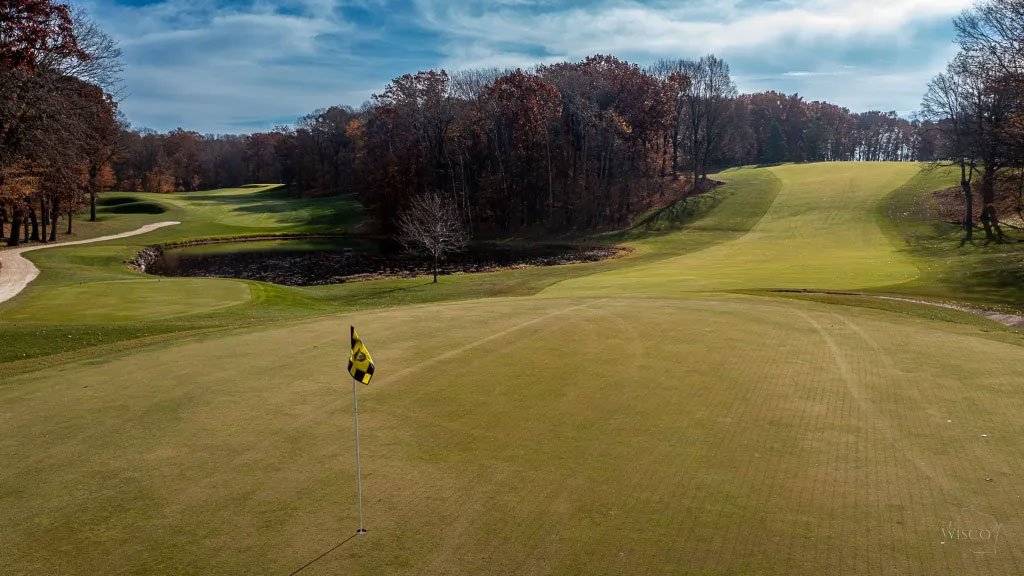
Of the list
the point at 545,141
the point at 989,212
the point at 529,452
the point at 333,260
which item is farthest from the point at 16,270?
the point at 989,212

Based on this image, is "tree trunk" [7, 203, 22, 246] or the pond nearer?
the pond

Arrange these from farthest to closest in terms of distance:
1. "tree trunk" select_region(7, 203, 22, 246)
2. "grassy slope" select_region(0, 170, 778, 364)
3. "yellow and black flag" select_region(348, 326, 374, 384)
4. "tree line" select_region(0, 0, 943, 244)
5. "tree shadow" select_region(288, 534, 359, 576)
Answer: "tree line" select_region(0, 0, 943, 244)
"tree trunk" select_region(7, 203, 22, 246)
"grassy slope" select_region(0, 170, 778, 364)
"yellow and black flag" select_region(348, 326, 374, 384)
"tree shadow" select_region(288, 534, 359, 576)

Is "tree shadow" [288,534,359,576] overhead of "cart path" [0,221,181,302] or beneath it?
beneath

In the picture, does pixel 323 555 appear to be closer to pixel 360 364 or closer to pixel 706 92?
pixel 360 364

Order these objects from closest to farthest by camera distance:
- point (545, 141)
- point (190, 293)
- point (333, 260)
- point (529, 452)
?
1. point (529, 452)
2. point (190, 293)
3. point (333, 260)
4. point (545, 141)

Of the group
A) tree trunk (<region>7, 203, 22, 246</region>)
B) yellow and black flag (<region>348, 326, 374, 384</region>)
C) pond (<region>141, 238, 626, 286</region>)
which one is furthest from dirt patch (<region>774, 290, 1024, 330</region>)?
tree trunk (<region>7, 203, 22, 246</region>)

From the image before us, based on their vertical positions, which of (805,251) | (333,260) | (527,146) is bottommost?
(333,260)

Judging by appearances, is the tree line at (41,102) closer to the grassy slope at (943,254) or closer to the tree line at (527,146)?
the tree line at (527,146)

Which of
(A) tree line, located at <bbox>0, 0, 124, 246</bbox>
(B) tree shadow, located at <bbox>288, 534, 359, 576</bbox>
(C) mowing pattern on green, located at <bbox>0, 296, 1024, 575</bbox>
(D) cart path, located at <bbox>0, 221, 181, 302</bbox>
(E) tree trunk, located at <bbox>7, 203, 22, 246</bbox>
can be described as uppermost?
(A) tree line, located at <bbox>0, 0, 124, 246</bbox>

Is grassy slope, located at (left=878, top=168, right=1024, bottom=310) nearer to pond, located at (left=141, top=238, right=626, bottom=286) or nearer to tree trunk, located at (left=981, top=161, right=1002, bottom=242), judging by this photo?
tree trunk, located at (left=981, top=161, right=1002, bottom=242)
